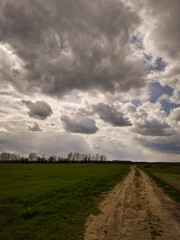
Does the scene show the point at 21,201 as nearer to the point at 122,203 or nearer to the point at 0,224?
the point at 0,224

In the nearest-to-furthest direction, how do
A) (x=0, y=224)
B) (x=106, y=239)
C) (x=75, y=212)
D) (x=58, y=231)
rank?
(x=106, y=239), (x=58, y=231), (x=0, y=224), (x=75, y=212)

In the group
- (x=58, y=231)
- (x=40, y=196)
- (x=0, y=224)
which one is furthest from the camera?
(x=40, y=196)

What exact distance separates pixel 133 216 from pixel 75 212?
3642 mm

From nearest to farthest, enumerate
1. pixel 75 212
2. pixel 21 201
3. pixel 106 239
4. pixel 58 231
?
pixel 106 239
pixel 58 231
pixel 75 212
pixel 21 201

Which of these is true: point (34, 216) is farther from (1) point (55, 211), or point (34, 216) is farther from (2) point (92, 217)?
(2) point (92, 217)

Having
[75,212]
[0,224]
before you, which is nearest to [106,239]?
[75,212]

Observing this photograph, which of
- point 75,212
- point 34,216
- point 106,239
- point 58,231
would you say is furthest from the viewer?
point 75,212

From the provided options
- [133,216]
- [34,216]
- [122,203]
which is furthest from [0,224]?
[122,203]

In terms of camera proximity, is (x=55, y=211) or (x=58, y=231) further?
(x=55, y=211)

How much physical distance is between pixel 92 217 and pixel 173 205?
23.2 ft

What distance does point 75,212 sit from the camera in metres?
10.2

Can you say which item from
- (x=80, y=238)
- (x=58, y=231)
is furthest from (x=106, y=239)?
(x=58, y=231)

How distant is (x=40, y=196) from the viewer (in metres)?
13.7

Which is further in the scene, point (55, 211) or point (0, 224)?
point (55, 211)
